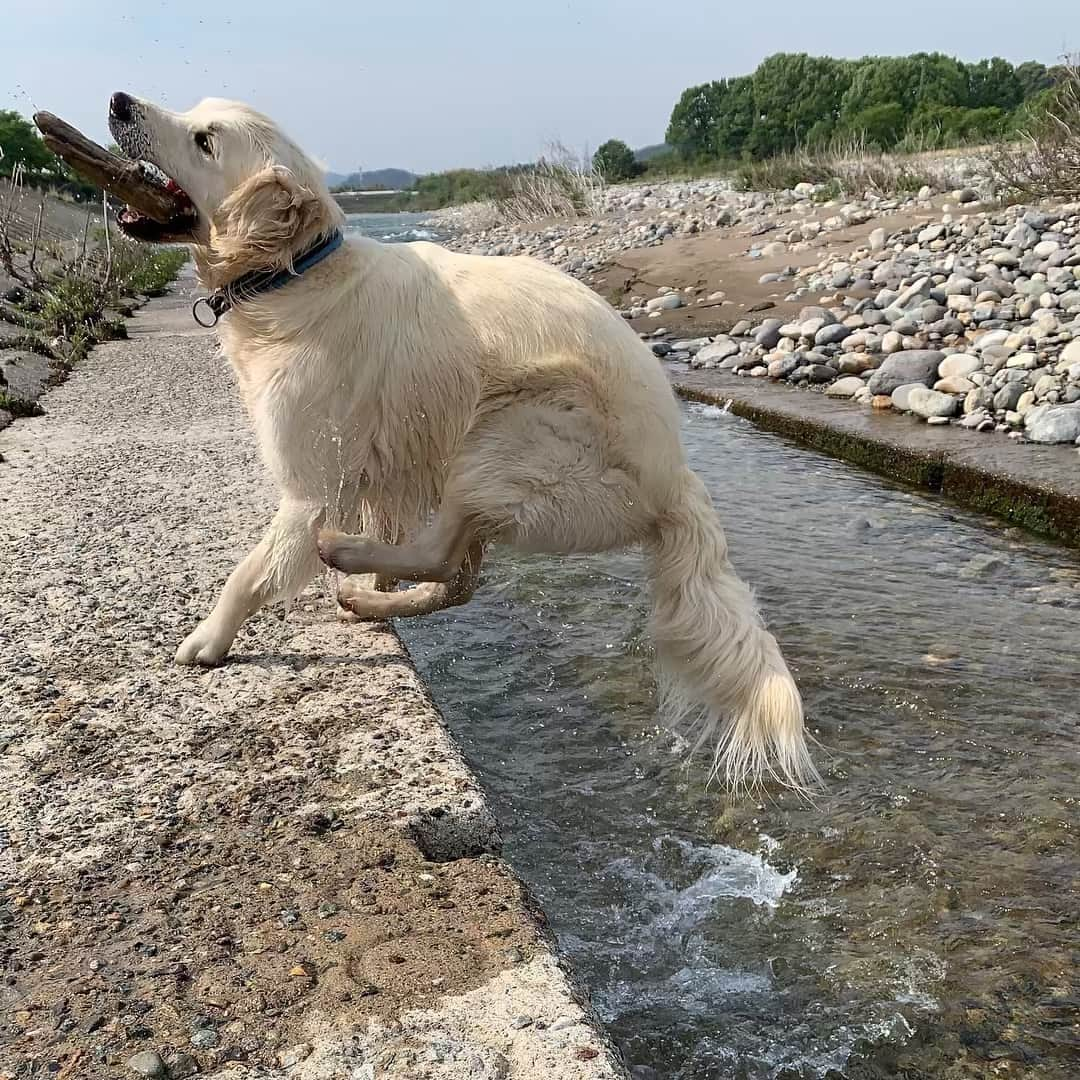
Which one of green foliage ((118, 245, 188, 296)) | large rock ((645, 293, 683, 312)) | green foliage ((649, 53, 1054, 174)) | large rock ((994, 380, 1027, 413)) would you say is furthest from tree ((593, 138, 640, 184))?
large rock ((994, 380, 1027, 413))

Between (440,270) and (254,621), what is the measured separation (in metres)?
1.46

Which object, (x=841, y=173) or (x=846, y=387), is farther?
(x=841, y=173)

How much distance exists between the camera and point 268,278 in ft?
10.6

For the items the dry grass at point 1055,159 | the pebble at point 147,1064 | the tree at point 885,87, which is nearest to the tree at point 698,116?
the tree at point 885,87

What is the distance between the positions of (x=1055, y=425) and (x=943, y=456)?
2.53ft

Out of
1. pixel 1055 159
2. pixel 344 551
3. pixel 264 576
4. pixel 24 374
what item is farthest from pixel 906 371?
pixel 24 374

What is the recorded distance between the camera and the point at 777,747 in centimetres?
297

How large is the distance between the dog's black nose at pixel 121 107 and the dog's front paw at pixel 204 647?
1559 mm

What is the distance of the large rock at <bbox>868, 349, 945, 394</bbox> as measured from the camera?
8398mm

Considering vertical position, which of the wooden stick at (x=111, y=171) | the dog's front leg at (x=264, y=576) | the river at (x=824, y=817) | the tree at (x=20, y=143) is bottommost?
the river at (x=824, y=817)

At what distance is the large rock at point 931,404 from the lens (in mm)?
7602

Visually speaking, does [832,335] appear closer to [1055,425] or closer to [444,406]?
[1055,425]

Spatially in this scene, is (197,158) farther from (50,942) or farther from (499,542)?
(50,942)

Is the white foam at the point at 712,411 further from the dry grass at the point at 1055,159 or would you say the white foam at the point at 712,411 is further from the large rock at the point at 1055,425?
the dry grass at the point at 1055,159
